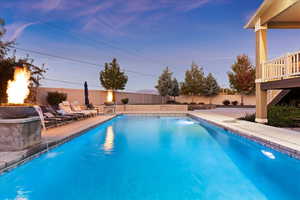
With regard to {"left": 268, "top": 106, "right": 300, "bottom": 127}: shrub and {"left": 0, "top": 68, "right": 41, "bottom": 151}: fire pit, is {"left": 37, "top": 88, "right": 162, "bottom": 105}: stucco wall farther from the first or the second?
{"left": 268, "top": 106, "right": 300, "bottom": 127}: shrub

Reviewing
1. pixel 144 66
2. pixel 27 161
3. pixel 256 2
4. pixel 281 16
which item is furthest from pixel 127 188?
pixel 144 66

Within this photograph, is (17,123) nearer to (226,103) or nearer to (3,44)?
(3,44)

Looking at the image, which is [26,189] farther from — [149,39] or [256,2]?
[149,39]

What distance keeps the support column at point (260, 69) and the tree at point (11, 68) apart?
1238 cm

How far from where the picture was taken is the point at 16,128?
4.08m

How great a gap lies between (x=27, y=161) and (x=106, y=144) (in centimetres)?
256

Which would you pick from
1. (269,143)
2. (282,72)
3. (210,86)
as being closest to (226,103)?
(210,86)

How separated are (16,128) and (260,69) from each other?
924cm

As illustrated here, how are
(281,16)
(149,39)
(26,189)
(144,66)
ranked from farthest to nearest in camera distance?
(144,66) < (149,39) < (281,16) < (26,189)

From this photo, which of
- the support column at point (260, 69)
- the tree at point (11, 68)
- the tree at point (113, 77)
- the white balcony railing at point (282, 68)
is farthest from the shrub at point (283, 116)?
the tree at point (113, 77)

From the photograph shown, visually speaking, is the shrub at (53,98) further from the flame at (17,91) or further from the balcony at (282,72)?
the balcony at (282,72)

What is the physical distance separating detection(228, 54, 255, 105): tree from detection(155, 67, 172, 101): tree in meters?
7.50

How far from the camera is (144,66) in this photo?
26641mm

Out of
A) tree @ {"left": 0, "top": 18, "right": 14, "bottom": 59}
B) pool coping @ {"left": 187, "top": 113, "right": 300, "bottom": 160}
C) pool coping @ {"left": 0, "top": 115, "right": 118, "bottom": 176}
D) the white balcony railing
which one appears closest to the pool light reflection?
pool coping @ {"left": 187, "top": 113, "right": 300, "bottom": 160}
